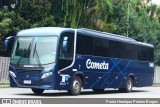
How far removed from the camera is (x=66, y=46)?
67.7ft

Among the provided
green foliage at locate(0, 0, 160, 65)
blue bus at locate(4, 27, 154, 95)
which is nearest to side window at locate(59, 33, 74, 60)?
blue bus at locate(4, 27, 154, 95)

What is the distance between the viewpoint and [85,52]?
2233 centimetres

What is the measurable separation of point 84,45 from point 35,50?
9.10 ft

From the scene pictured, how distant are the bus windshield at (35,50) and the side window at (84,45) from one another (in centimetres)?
163

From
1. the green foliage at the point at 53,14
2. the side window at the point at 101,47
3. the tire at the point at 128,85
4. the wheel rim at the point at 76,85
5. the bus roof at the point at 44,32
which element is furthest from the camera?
the green foliage at the point at 53,14

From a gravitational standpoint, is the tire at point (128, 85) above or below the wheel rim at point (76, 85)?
below

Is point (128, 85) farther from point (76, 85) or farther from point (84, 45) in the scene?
point (76, 85)

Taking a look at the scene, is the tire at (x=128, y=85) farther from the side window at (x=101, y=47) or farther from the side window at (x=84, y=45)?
the side window at (x=84, y=45)

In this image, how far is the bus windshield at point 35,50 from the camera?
66.2ft

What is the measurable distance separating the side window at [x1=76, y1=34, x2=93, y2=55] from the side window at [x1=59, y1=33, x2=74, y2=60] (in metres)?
0.51

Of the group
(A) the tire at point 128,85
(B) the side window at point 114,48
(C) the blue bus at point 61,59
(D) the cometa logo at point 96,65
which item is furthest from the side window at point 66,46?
(A) the tire at point 128,85

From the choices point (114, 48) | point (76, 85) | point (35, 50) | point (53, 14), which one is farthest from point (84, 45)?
point (53, 14)

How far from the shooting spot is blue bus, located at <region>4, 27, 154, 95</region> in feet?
65.9

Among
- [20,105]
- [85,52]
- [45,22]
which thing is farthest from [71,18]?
[20,105]
